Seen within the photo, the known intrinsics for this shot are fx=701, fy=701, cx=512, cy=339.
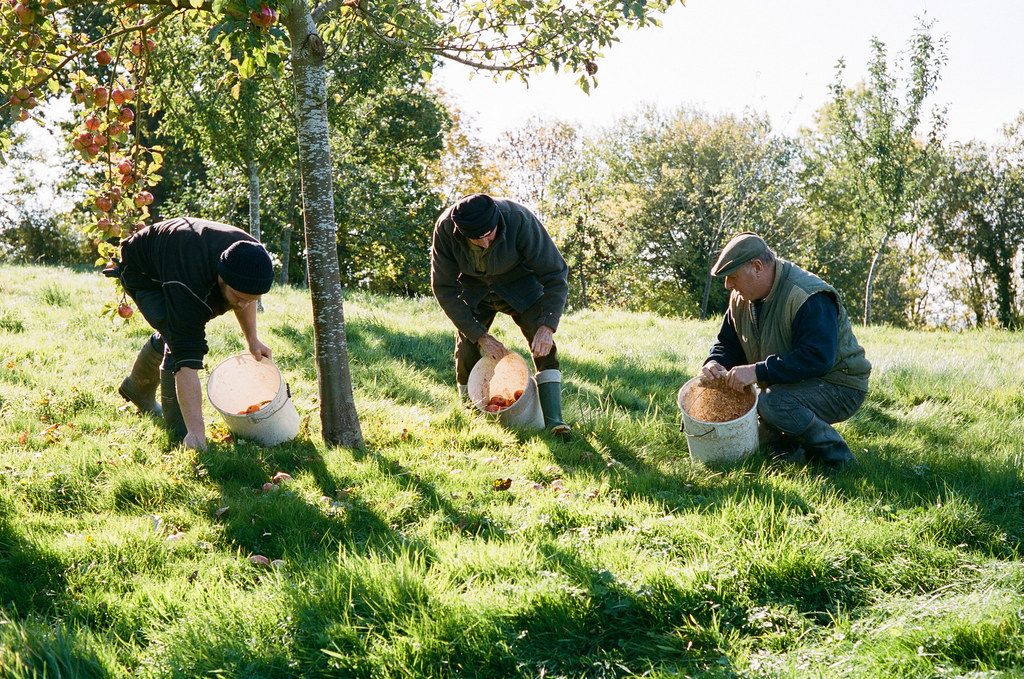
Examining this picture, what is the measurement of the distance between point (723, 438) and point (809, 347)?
0.75 meters

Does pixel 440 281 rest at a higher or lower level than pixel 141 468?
higher

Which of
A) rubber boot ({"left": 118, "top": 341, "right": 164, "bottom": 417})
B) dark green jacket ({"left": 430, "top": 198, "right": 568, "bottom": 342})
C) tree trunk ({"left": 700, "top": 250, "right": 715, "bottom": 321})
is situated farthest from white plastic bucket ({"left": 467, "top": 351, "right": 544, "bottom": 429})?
tree trunk ({"left": 700, "top": 250, "right": 715, "bottom": 321})

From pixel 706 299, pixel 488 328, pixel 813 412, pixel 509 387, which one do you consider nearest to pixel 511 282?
pixel 488 328

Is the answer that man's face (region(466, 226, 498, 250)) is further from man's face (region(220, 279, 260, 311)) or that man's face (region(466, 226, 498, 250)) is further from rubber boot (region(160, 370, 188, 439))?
rubber boot (region(160, 370, 188, 439))

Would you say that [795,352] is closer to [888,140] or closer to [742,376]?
[742,376]

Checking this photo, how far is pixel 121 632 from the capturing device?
276 cm

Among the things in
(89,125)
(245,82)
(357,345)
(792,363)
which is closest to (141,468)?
(89,125)

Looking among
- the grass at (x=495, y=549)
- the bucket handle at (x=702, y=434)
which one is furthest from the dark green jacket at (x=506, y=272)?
the bucket handle at (x=702, y=434)

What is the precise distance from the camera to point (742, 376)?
438 centimetres

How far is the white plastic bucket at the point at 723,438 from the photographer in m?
4.30

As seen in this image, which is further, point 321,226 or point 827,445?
point 321,226

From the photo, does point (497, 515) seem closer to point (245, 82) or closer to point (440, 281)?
point (440, 281)

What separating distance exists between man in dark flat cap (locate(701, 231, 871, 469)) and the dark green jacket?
1.34 m

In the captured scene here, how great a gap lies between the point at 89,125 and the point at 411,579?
3236 millimetres
